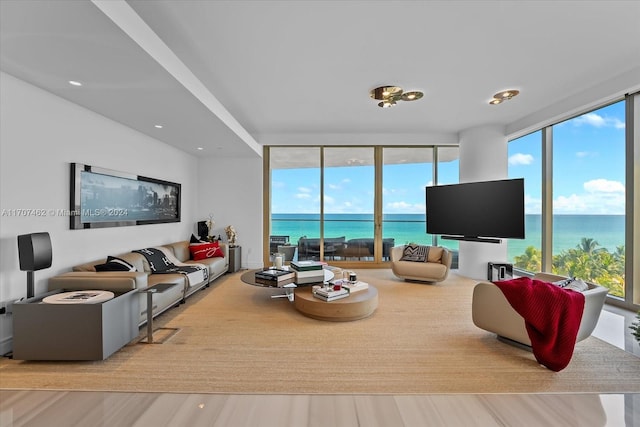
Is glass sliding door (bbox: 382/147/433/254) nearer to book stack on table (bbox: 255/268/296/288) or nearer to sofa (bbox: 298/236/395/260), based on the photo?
sofa (bbox: 298/236/395/260)

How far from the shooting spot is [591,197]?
14.0 feet

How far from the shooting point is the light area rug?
2039 millimetres

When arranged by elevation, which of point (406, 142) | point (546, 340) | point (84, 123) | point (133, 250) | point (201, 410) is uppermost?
point (406, 142)

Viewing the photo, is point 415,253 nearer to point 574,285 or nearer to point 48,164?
point 574,285

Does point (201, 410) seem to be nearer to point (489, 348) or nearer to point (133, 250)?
point (489, 348)

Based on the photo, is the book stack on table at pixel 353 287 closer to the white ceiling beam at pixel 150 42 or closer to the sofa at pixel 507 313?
the sofa at pixel 507 313

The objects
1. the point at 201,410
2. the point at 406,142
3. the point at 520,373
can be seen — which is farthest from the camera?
the point at 406,142

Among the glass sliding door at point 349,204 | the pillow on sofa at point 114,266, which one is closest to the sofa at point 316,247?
the glass sliding door at point 349,204

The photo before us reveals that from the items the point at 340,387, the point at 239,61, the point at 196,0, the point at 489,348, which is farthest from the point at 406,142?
the point at 340,387

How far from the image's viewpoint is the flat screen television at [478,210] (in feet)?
14.3

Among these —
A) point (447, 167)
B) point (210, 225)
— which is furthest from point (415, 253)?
point (210, 225)

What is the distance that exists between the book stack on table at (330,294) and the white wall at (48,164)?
2732mm

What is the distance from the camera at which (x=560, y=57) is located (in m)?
2.99

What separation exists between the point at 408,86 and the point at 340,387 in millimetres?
3454
